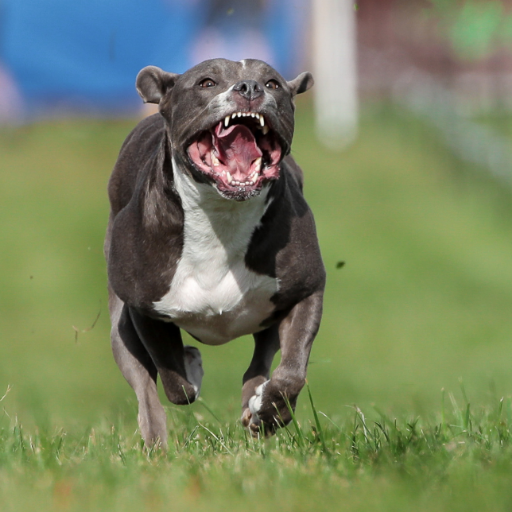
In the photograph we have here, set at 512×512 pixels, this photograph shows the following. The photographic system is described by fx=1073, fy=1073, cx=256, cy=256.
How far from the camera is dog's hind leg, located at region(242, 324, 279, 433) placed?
524cm

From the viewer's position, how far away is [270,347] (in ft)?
17.6

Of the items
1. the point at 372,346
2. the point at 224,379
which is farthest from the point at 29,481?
the point at 372,346

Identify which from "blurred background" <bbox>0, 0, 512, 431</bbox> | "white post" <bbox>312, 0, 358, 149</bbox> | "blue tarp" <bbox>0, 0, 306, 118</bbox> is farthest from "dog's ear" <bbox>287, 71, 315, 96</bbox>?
"white post" <bbox>312, 0, 358, 149</bbox>

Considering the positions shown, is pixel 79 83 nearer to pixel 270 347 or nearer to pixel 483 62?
pixel 483 62

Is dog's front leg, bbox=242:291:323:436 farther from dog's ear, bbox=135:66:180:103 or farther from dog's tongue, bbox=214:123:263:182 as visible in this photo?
dog's ear, bbox=135:66:180:103

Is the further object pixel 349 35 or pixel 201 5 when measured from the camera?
pixel 349 35

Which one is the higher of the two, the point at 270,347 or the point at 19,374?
the point at 270,347

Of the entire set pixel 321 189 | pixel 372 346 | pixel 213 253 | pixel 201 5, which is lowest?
pixel 372 346

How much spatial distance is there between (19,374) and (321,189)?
356 inches

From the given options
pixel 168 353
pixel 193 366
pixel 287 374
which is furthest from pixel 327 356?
pixel 287 374

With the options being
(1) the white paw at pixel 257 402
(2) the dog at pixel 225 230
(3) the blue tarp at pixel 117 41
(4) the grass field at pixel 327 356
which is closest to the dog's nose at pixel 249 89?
(2) the dog at pixel 225 230

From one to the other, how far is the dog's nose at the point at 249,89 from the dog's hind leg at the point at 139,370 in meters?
1.63

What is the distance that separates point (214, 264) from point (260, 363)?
0.82m

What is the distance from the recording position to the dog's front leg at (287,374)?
4566 millimetres
